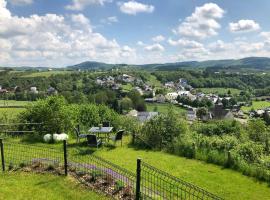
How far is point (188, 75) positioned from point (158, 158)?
183 m

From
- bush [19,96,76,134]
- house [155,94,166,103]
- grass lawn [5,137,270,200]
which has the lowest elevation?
house [155,94,166,103]

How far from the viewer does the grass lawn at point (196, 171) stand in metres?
8.82

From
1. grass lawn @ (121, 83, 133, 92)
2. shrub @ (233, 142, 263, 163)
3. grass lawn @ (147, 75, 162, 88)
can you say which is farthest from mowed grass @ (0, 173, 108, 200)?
grass lawn @ (147, 75, 162, 88)

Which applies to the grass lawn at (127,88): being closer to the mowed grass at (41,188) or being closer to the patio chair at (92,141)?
the patio chair at (92,141)

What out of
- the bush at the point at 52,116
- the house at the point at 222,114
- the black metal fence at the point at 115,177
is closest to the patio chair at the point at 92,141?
the black metal fence at the point at 115,177

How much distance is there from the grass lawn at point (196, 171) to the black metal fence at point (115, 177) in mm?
844

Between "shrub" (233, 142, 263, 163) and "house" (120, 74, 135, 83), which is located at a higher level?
"shrub" (233, 142, 263, 163)

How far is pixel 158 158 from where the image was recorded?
40.5 ft

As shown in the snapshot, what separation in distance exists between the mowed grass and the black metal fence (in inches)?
14.6

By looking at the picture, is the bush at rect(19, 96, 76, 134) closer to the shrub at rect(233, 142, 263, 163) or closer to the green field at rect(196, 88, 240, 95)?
the shrub at rect(233, 142, 263, 163)

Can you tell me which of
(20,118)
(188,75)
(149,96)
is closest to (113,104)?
(149,96)

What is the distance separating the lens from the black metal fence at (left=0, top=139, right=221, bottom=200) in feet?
24.3

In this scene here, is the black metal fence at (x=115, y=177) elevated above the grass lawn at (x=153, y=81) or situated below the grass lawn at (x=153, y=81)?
above

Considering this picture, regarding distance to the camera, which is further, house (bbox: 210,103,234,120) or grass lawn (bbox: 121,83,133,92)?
grass lawn (bbox: 121,83,133,92)
